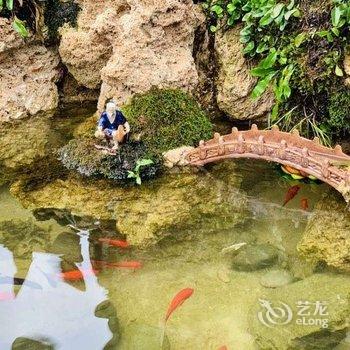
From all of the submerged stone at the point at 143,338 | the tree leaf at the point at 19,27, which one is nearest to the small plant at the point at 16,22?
the tree leaf at the point at 19,27

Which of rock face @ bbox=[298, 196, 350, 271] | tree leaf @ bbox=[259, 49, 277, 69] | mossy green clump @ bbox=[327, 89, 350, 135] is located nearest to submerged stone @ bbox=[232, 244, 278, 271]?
rock face @ bbox=[298, 196, 350, 271]

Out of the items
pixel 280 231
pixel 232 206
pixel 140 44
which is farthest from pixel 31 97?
pixel 280 231

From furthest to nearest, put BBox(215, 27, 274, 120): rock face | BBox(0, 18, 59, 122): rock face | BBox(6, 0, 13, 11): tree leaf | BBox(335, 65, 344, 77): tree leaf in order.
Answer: BBox(0, 18, 59, 122): rock face < BBox(6, 0, 13, 11): tree leaf < BBox(215, 27, 274, 120): rock face < BBox(335, 65, 344, 77): tree leaf

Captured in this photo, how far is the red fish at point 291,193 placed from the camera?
6.68 m

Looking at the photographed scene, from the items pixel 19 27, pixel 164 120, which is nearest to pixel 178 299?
pixel 164 120

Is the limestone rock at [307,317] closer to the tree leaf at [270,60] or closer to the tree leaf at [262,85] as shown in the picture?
the tree leaf at [262,85]

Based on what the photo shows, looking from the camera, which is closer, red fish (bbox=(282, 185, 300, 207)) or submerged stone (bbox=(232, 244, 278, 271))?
submerged stone (bbox=(232, 244, 278, 271))

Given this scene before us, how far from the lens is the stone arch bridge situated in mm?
5973

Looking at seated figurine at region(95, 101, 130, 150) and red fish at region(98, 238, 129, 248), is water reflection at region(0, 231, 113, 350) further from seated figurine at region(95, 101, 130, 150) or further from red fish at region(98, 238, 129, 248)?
seated figurine at region(95, 101, 130, 150)

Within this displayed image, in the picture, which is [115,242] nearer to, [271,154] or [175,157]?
[175,157]

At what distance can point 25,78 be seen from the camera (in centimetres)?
888

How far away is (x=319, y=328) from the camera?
4.82 meters

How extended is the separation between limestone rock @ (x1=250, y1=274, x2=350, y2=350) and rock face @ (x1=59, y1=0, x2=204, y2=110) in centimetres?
365

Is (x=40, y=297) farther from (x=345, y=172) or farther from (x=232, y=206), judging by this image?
(x=345, y=172)
